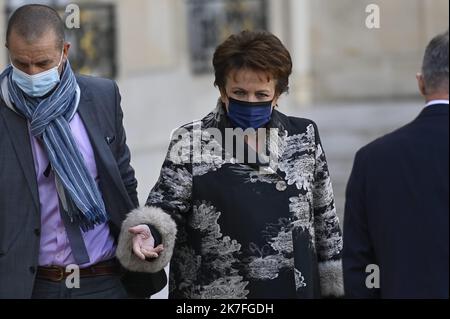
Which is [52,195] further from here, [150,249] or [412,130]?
[412,130]

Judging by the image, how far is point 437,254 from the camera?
3.84 metres

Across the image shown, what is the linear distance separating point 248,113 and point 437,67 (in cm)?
91

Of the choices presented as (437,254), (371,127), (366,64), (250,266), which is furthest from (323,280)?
(366,64)

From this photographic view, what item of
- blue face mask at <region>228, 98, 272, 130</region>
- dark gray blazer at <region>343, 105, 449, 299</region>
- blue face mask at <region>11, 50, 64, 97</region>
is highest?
blue face mask at <region>11, 50, 64, 97</region>

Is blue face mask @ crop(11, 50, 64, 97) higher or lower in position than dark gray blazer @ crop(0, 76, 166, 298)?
higher

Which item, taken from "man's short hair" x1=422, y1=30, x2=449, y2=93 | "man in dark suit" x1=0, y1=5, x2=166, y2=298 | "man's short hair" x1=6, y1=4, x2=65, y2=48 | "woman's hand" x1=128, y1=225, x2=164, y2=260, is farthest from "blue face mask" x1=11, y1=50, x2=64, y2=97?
"man's short hair" x1=422, y1=30, x2=449, y2=93

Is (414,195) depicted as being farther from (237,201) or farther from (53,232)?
(53,232)

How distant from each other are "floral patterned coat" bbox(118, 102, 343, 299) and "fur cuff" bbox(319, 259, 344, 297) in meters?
0.09

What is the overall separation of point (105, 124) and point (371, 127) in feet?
37.0

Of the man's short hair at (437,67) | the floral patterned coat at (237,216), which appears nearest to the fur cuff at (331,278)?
the floral patterned coat at (237,216)

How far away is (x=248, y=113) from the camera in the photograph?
15.0 feet

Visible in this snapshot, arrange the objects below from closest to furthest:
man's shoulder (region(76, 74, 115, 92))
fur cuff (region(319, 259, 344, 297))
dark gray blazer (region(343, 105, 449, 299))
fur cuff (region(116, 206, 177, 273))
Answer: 1. dark gray blazer (region(343, 105, 449, 299))
2. fur cuff (region(116, 206, 177, 273))
3. fur cuff (region(319, 259, 344, 297))
4. man's shoulder (region(76, 74, 115, 92))

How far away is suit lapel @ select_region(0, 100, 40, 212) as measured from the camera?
15.0ft

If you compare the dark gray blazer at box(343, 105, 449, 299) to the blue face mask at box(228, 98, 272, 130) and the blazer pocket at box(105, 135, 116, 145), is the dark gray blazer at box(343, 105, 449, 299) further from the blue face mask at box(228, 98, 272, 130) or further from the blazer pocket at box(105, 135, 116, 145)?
the blazer pocket at box(105, 135, 116, 145)
